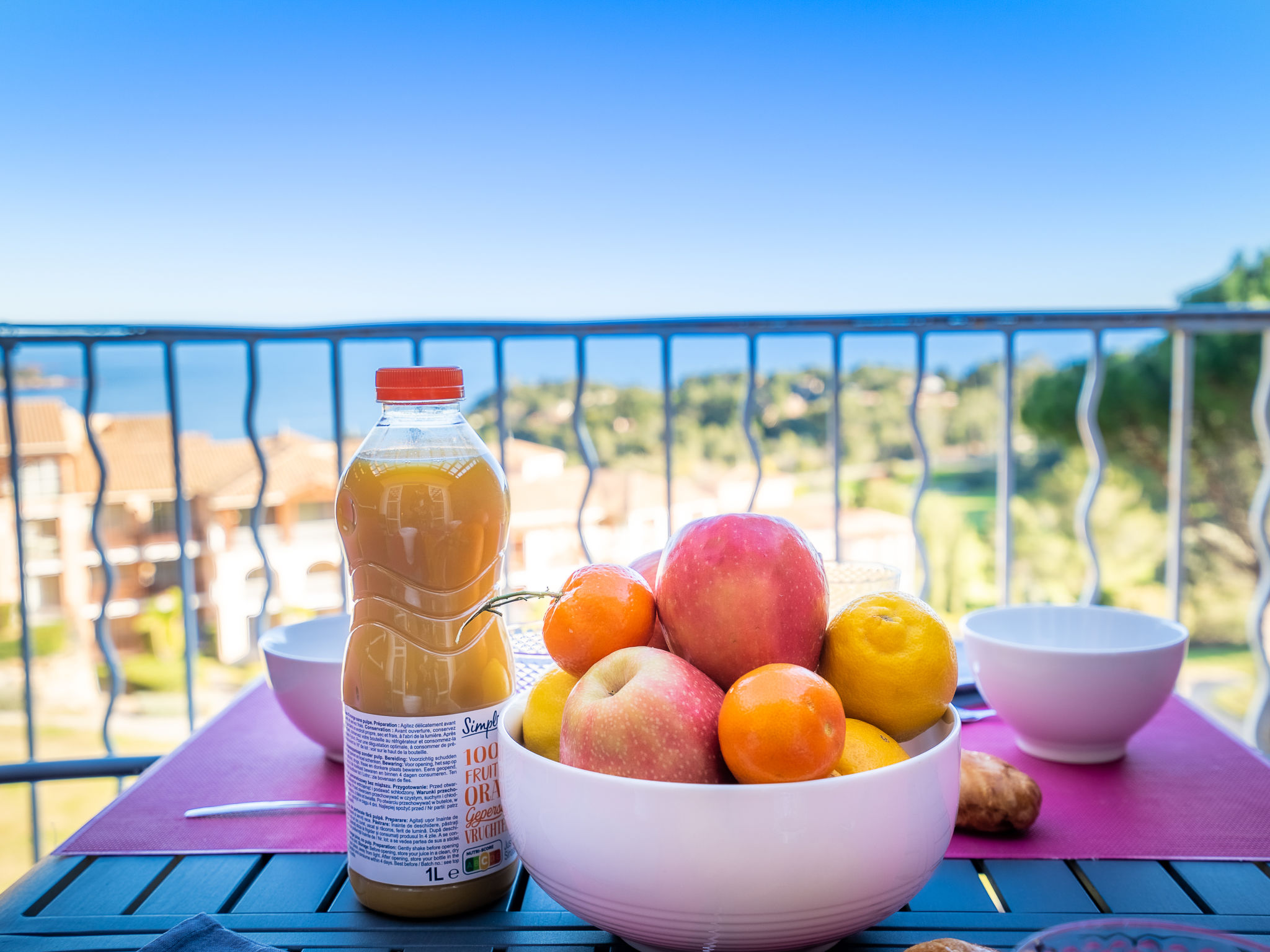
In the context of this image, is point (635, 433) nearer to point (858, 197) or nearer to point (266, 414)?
point (266, 414)

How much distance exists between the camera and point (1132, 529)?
487 inches

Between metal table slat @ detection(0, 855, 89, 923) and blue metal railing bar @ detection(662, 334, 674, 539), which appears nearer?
metal table slat @ detection(0, 855, 89, 923)

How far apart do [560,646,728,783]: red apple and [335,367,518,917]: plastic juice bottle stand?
0.24ft

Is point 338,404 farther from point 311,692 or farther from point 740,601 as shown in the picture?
point 740,601

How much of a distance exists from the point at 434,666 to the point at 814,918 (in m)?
0.23

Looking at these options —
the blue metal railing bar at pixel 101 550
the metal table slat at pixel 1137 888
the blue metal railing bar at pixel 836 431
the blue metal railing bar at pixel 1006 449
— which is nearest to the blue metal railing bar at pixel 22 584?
the blue metal railing bar at pixel 101 550

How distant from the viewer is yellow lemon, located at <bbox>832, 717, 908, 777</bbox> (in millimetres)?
433

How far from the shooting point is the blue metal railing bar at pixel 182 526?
162 cm

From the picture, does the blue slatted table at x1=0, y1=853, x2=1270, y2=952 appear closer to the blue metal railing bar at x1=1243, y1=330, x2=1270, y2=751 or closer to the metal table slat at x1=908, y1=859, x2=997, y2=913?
the metal table slat at x1=908, y1=859, x2=997, y2=913

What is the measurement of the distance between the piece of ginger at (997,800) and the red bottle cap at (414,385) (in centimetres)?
40

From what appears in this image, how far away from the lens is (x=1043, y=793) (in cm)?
63

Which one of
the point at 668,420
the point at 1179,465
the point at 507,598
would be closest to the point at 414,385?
the point at 507,598

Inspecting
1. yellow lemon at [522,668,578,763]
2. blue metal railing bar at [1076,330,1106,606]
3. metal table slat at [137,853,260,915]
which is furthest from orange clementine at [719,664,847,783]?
blue metal railing bar at [1076,330,1106,606]

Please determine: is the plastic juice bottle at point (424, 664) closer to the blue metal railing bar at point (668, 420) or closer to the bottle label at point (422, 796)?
the bottle label at point (422, 796)
